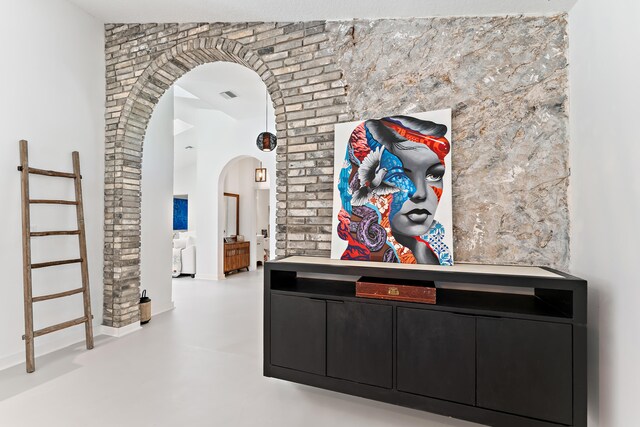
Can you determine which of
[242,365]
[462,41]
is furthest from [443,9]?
[242,365]

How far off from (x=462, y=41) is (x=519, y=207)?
128cm

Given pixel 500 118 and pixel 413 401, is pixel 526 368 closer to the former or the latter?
pixel 413 401

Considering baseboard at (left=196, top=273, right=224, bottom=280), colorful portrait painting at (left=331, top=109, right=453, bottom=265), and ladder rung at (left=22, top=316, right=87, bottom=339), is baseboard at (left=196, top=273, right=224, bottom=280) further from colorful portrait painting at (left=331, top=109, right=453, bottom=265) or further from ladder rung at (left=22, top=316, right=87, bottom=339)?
colorful portrait painting at (left=331, top=109, right=453, bottom=265)

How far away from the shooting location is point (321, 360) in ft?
7.32

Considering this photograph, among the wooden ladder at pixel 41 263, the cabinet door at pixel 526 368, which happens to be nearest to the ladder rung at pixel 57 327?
the wooden ladder at pixel 41 263

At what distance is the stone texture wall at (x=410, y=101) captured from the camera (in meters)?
2.23

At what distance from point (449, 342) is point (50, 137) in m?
3.68

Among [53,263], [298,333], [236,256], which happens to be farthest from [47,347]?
[236,256]

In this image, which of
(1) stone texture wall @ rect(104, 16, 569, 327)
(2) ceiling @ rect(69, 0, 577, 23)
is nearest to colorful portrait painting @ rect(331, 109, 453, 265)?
(1) stone texture wall @ rect(104, 16, 569, 327)

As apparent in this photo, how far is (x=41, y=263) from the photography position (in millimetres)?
2779

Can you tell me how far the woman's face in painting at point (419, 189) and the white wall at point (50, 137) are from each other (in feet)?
10.1

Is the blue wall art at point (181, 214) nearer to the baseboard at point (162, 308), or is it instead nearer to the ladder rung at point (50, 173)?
the baseboard at point (162, 308)

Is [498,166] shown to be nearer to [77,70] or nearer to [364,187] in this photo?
[364,187]

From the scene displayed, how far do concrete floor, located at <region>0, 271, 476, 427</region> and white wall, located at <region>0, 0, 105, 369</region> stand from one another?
44cm
